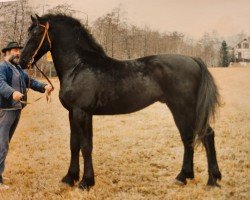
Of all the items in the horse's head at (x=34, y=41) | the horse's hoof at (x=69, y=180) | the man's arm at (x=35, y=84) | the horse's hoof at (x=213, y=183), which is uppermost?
the horse's head at (x=34, y=41)

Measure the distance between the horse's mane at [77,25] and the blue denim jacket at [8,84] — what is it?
0.62 meters

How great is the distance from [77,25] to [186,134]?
148cm

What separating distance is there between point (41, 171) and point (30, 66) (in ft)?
3.96

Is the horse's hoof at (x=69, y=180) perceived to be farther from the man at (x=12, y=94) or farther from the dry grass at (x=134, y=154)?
the man at (x=12, y=94)

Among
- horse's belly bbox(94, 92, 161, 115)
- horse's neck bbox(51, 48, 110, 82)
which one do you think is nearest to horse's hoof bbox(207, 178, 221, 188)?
horse's belly bbox(94, 92, 161, 115)

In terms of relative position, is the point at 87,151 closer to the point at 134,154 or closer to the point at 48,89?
the point at 48,89

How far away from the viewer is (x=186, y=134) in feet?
10.7

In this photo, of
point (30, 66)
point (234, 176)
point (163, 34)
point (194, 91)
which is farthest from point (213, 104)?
point (30, 66)

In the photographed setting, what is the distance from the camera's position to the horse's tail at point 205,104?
3.18 m

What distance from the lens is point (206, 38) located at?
3.48 m

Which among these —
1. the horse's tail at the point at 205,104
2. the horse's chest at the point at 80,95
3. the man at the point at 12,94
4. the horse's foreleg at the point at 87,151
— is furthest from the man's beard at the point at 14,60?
the horse's tail at the point at 205,104

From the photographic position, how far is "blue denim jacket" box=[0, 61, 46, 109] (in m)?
3.35

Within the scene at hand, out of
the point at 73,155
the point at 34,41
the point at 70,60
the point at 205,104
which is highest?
the point at 34,41

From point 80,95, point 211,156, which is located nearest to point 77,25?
point 80,95
